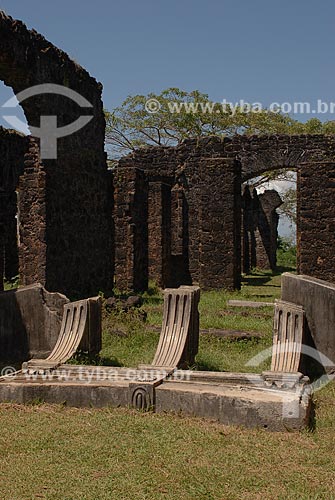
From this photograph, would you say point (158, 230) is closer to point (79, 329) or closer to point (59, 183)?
point (59, 183)

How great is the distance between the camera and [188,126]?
102 feet

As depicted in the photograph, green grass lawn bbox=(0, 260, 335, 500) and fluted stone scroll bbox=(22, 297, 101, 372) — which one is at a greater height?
fluted stone scroll bbox=(22, 297, 101, 372)

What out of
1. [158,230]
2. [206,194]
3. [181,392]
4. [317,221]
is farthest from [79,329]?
[158,230]

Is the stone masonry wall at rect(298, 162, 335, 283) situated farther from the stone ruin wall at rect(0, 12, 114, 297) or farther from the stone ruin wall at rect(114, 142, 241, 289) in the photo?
the stone ruin wall at rect(0, 12, 114, 297)

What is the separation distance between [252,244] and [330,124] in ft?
29.2

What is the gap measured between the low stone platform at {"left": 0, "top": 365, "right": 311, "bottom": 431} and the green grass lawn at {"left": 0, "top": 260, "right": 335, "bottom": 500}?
0.33 ft

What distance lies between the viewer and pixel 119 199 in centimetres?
1372

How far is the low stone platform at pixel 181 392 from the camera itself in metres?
4.52

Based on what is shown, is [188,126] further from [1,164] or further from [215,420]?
[215,420]

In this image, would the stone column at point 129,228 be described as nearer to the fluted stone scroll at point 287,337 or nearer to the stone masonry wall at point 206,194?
the stone masonry wall at point 206,194

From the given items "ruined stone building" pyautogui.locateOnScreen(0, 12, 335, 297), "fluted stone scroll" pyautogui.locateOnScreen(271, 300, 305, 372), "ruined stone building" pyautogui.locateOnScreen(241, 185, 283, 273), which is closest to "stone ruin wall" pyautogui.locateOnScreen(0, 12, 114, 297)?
"ruined stone building" pyautogui.locateOnScreen(0, 12, 335, 297)

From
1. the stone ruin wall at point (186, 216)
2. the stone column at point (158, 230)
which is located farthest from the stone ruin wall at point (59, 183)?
the stone column at point (158, 230)

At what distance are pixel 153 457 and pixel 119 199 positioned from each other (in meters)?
10.0

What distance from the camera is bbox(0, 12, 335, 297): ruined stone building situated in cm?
991
